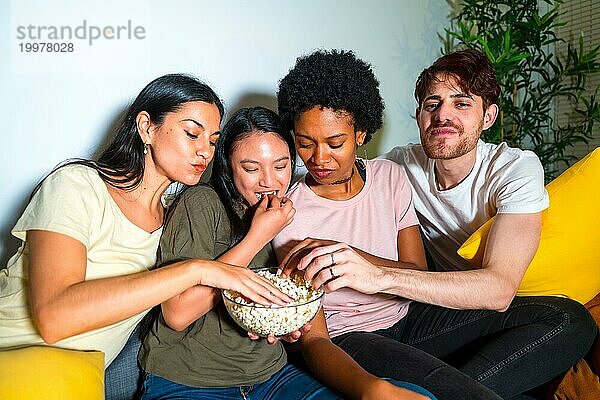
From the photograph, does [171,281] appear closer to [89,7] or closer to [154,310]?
[154,310]

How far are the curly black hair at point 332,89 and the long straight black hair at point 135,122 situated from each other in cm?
24

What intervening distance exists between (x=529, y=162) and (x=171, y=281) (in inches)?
41.3

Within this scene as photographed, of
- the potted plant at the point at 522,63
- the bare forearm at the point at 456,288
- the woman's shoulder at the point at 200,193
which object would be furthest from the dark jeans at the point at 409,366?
the potted plant at the point at 522,63

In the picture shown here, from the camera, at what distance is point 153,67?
1915 mm

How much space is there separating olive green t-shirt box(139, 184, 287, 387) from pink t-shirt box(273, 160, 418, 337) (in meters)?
0.26

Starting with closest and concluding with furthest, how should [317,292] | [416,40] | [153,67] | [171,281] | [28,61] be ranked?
[171,281] → [317,292] → [28,61] → [153,67] → [416,40]

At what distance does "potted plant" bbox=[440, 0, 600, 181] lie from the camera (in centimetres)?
235

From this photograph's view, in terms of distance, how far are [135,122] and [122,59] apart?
46 cm

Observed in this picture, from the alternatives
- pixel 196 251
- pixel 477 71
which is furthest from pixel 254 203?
pixel 477 71

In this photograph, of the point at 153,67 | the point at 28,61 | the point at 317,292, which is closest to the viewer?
the point at 317,292

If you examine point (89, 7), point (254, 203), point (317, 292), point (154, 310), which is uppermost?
point (89, 7)

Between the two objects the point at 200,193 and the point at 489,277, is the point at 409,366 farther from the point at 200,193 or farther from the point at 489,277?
the point at 200,193

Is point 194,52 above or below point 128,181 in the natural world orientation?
above

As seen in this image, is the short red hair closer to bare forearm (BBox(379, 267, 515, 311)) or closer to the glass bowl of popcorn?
bare forearm (BBox(379, 267, 515, 311))
